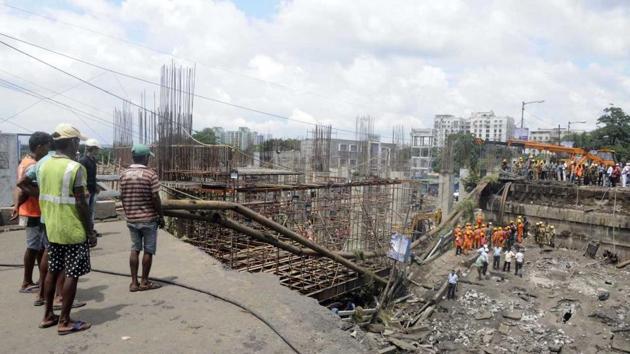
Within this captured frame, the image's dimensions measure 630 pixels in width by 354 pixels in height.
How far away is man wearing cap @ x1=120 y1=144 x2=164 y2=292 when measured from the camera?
154 inches

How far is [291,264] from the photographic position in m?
10.8

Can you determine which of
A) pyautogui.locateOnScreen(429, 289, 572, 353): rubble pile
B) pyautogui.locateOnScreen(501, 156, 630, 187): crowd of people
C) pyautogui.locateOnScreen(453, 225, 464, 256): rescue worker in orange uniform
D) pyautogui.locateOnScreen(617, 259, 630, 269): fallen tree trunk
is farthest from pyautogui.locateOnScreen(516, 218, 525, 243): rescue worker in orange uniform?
pyautogui.locateOnScreen(429, 289, 572, 353): rubble pile

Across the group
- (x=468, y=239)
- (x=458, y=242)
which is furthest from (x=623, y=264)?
(x=458, y=242)

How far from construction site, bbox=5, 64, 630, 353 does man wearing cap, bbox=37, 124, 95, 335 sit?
57cm

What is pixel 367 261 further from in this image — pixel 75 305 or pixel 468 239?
pixel 75 305

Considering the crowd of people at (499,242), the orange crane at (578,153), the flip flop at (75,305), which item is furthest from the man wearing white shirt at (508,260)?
the flip flop at (75,305)

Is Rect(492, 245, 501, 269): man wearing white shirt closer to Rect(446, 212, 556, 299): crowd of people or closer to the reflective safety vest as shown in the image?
Rect(446, 212, 556, 299): crowd of people

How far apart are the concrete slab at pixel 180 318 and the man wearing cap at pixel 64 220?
0.33m

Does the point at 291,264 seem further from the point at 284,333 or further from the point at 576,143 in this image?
the point at 576,143

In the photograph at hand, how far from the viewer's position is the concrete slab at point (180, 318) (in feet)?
10.3

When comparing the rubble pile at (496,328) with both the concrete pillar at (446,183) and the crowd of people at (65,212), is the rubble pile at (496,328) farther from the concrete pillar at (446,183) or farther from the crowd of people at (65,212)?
the concrete pillar at (446,183)

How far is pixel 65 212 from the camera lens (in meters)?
3.07

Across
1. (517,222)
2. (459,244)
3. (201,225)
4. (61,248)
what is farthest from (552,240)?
(61,248)

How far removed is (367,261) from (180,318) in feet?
34.0
